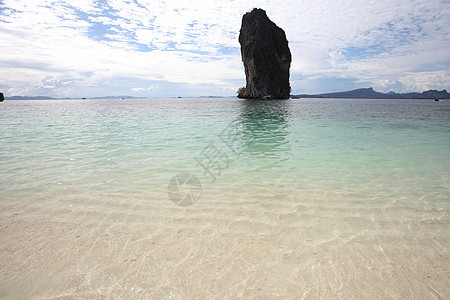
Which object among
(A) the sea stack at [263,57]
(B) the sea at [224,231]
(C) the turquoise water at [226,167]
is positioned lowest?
(C) the turquoise water at [226,167]

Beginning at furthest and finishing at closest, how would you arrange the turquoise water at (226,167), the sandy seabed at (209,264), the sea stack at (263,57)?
the sea stack at (263,57) < the turquoise water at (226,167) < the sandy seabed at (209,264)

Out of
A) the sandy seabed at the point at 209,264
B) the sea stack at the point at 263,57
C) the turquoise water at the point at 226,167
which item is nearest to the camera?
the sandy seabed at the point at 209,264

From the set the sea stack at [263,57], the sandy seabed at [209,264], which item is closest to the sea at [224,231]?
the sandy seabed at [209,264]

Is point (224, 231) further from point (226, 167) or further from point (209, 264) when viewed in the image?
point (226, 167)

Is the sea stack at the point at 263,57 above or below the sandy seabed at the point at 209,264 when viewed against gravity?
above

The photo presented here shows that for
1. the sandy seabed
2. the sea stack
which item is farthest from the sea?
the sea stack

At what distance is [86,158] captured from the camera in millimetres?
9555

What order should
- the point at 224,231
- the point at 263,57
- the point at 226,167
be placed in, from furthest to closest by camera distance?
the point at 263,57 < the point at 226,167 < the point at 224,231

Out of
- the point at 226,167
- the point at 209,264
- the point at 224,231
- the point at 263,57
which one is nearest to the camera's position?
the point at 209,264

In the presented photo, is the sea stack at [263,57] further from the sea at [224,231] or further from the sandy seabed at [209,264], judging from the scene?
the sandy seabed at [209,264]

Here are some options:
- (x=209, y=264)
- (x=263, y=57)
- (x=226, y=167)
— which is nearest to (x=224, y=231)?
(x=209, y=264)

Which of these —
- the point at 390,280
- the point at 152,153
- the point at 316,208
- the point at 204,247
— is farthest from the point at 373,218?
the point at 152,153

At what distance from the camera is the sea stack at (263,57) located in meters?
109

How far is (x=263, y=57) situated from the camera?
10906 cm
